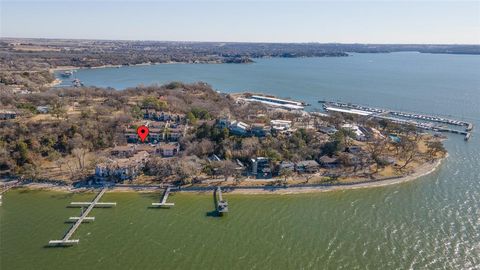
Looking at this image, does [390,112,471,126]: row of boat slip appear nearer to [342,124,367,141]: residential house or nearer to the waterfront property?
the waterfront property

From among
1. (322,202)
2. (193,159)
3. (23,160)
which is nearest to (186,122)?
(193,159)

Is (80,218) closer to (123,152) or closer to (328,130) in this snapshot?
(123,152)

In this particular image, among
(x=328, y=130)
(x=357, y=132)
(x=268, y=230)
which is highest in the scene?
(x=328, y=130)

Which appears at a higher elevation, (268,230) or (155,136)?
(155,136)

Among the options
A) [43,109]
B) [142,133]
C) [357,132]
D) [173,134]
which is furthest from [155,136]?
[357,132]

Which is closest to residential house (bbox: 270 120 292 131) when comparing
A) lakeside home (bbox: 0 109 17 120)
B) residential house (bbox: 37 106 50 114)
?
residential house (bbox: 37 106 50 114)

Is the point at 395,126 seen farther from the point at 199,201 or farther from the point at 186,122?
the point at 199,201

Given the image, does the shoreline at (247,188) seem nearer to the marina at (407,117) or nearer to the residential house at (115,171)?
the residential house at (115,171)

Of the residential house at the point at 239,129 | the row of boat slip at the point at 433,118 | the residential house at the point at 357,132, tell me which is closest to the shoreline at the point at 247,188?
the residential house at the point at 239,129

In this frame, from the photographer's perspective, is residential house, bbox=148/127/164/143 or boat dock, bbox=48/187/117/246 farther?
residential house, bbox=148/127/164/143
